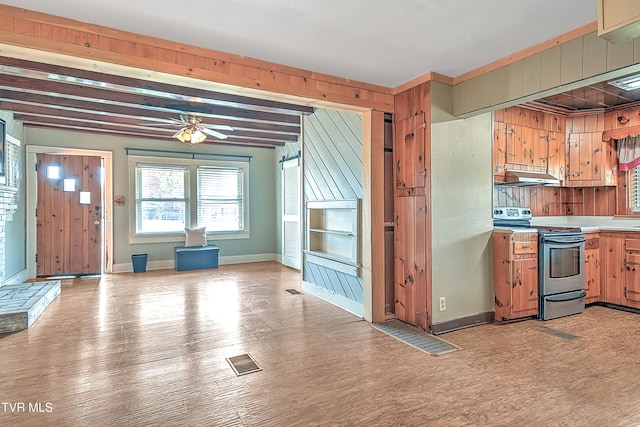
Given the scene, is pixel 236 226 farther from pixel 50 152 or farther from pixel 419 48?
pixel 419 48

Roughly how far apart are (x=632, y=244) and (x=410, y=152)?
292 centimetres

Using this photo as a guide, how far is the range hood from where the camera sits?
169 inches

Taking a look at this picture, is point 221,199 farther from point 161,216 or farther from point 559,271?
point 559,271

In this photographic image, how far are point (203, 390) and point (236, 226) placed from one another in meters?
5.70

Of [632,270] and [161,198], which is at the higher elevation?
[161,198]

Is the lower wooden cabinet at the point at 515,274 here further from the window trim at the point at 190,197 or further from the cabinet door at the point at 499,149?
the window trim at the point at 190,197

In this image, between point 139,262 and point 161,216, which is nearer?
point 139,262

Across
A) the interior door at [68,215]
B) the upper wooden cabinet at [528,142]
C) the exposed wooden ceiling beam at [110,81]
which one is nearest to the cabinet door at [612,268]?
the upper wooden cabinet at [528,142]

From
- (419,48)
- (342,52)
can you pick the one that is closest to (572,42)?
(419,48)

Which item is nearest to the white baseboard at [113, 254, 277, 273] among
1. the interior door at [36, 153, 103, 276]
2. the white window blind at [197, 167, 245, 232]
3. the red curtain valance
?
the interior door at [36, 153, 103, 276]

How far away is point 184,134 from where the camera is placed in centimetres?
514

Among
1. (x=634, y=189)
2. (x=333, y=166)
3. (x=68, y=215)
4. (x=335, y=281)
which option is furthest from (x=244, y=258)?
(x=634, y=189)

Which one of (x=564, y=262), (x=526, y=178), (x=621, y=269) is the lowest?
(x=621, y=269)

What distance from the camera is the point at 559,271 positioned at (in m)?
3.95
